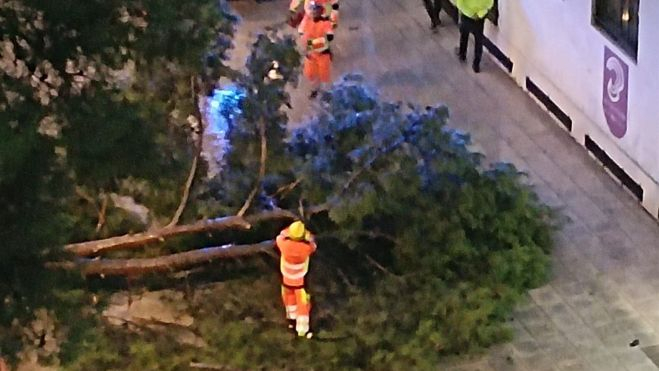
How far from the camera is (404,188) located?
26.8ft

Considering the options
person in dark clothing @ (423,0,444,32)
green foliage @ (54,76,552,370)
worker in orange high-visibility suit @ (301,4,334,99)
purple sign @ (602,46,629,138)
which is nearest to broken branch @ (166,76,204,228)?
green foliage @ (54,76,552,370)

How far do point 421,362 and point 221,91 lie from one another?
7.59 feet

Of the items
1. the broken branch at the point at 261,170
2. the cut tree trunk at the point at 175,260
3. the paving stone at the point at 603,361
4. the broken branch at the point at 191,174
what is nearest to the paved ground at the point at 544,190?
the paving stone at the point at 603,361

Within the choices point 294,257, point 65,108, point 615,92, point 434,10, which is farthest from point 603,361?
point 434,10

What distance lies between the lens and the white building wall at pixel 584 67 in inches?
364

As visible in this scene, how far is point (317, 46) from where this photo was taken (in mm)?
11398

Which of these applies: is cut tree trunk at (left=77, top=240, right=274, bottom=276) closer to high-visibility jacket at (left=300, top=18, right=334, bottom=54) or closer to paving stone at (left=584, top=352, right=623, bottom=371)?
paving stone at (left=584, top=352, right=623, bottom=371)

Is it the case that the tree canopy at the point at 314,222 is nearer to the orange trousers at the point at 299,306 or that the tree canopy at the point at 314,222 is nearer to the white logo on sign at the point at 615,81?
the orange trousers at the point at 299,306

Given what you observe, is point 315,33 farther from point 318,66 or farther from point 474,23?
point 474,23

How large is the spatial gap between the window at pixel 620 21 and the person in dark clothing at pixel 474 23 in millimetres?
1678

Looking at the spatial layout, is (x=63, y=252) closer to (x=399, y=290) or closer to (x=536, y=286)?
(x=399, y=290)

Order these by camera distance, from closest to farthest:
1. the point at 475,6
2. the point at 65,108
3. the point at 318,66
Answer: the point at 65,108 < the point at 475,6 < the point at 318,66

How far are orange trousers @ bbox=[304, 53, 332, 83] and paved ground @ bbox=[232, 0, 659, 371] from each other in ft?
0.90

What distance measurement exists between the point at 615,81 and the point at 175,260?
419 cm
